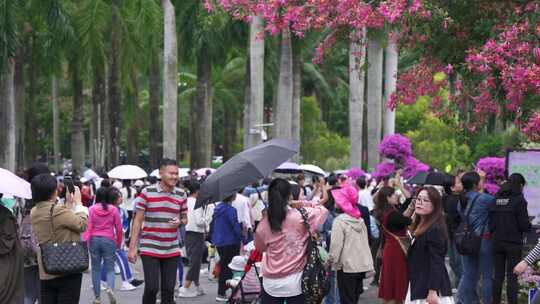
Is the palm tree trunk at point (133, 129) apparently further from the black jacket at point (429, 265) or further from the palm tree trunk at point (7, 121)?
the black jacket at point (429, 265)

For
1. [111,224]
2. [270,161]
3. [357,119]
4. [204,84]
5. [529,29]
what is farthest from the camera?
[204,84]

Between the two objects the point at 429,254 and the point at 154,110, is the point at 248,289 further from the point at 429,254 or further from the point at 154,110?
the point at 154,110

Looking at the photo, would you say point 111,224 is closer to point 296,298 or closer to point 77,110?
point 296,298

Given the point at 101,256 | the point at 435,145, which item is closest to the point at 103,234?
the point at 101,256

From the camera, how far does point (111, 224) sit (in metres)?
14.0

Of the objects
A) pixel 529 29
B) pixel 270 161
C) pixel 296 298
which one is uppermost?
pixel 529 29

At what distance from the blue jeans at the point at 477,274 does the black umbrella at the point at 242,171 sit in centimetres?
306

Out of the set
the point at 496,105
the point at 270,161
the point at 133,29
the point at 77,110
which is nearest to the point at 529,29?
the point at 496,105

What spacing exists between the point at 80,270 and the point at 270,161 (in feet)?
8.35

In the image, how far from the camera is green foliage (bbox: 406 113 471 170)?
4441cm

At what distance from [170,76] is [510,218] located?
19.0 metres

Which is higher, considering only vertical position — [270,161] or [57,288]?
[270,161]

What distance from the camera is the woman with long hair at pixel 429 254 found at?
9.77 meters

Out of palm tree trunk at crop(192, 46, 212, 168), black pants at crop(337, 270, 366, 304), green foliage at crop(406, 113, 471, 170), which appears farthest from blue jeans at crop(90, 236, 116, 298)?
green foliage at crop(406, 113, 471, 170)
